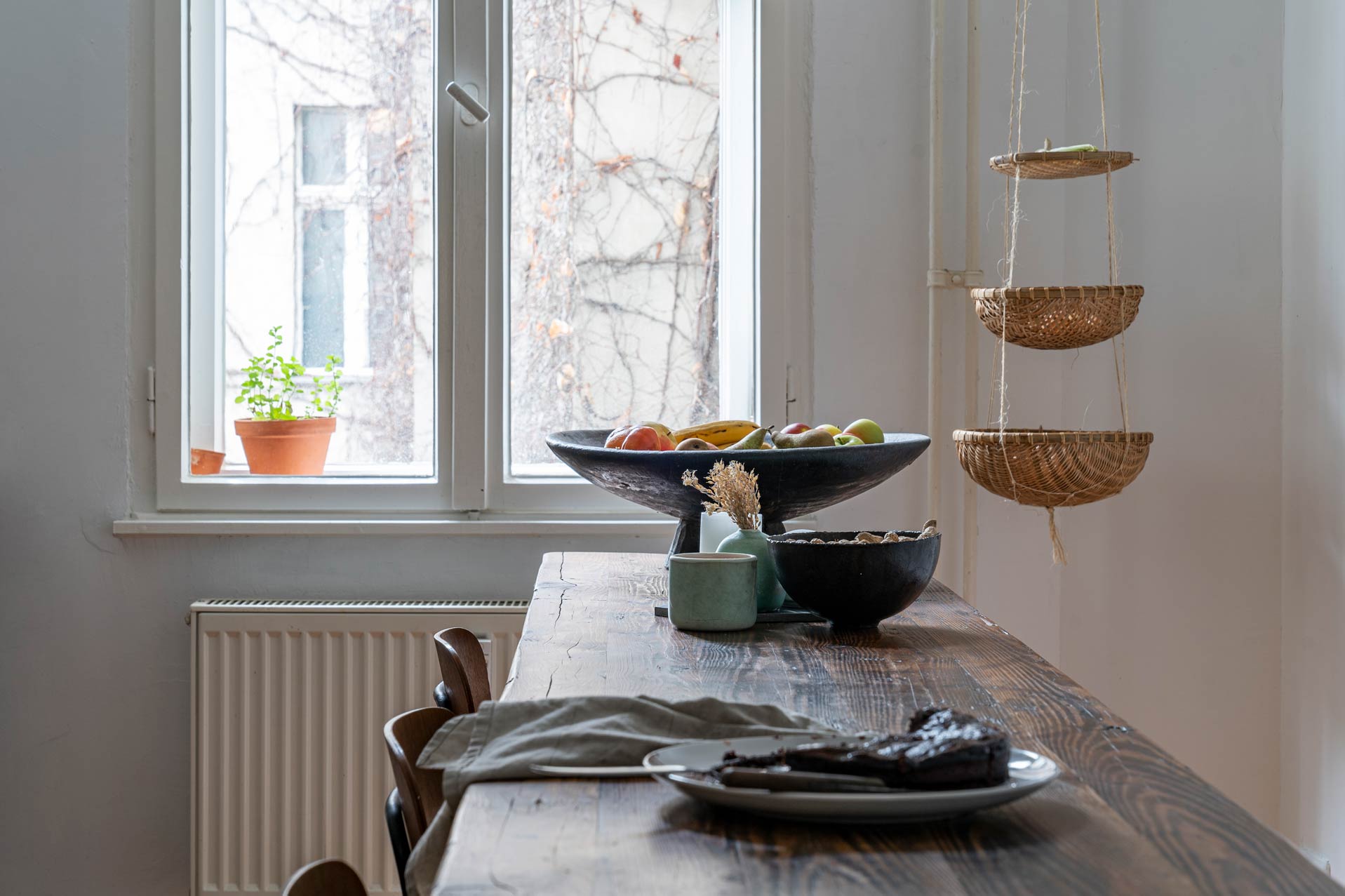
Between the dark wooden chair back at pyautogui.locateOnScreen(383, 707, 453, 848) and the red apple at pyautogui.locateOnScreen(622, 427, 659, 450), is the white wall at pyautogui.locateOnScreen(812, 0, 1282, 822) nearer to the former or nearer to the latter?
the red apple at pyautogui.locateOnScreen(622, 427, 659, 450)

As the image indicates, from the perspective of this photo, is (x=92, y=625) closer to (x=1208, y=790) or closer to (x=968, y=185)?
(x=968, y=185)

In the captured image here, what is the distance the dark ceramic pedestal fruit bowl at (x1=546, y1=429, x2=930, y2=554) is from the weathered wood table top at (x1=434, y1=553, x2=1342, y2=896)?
0.38 metres

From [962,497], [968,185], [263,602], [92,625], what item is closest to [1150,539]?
[962,497]

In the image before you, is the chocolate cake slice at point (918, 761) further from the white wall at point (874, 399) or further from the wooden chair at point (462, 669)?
the white wall at point (874, 399)

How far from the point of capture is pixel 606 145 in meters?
2.48

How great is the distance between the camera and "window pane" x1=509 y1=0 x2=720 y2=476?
2453 millimetres

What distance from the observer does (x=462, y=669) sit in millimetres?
1434

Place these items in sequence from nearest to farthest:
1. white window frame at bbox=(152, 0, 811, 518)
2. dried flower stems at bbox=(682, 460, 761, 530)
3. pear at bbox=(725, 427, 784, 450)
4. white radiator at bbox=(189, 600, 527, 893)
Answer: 1. dried flower stems at bbox=(682, 460, 761, 530)
2. pear at bbox=(725, 427, 784, 450)
3. white radiator at bbox=(189, 600, 527, 893)
4. white window frame at bbox=(152, 0, 811, 518)

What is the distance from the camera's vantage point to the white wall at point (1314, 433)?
205 cm

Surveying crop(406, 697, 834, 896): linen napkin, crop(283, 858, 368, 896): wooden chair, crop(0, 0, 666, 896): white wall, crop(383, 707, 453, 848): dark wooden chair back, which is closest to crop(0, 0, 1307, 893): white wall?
crop(0, 0, 666, 896): white wall

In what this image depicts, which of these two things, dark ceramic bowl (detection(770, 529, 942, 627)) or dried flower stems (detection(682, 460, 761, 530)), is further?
dried flower stems (detection(682, 460, 761, 530))

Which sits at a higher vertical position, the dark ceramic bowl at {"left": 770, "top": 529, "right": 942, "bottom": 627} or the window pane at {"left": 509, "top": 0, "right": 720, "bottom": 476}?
the window pane at {"left": 509, "top": 0, "right": 720, "bottom": 476}

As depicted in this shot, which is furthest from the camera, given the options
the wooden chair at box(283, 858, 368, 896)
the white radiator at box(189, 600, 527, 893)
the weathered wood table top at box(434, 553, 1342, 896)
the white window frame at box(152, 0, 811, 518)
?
the white window frame at box(152, 0, 811, 518)

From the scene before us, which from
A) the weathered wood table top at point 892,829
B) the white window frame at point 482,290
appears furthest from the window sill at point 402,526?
the weathered wood table top at point 892,829
